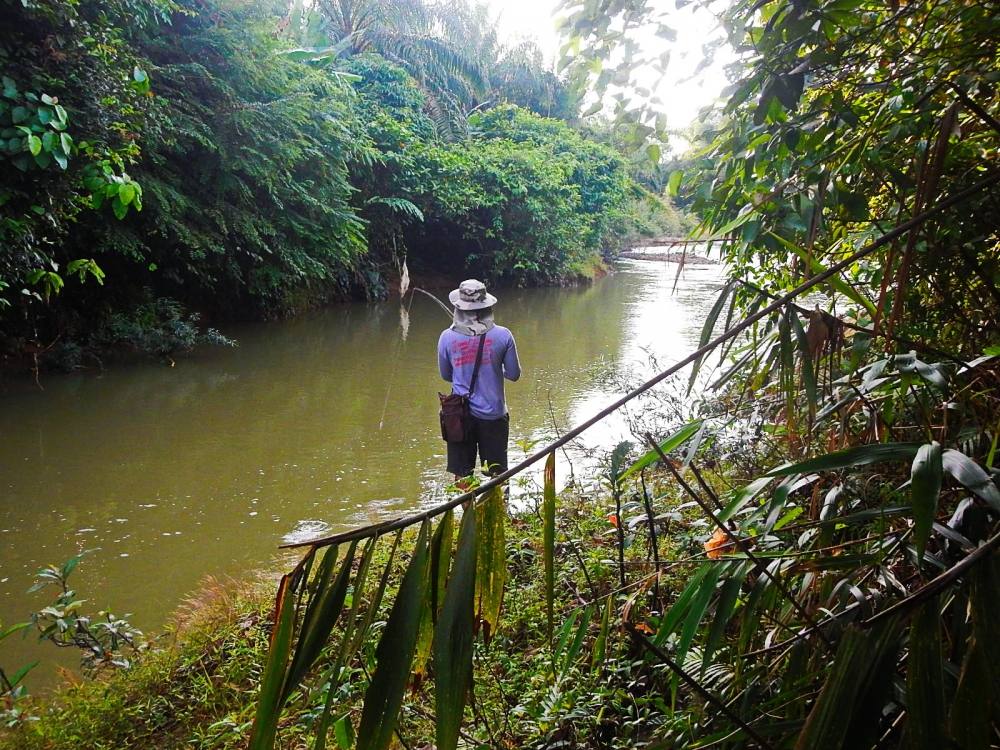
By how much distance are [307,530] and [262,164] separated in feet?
23.0

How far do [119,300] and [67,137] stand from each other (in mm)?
5305

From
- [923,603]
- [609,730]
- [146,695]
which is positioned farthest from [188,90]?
[923,603]

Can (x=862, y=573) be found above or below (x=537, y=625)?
above

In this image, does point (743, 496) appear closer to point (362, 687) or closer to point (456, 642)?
point (456, 642)

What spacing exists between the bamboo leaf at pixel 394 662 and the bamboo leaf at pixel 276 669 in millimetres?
100

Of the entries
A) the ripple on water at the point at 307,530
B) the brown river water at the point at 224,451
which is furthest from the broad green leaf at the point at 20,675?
the ripple on water at the point at 307,530

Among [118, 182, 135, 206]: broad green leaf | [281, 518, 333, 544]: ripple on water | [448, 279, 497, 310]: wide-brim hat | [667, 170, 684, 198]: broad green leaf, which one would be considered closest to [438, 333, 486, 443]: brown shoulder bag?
[448, 279, 497, 310]: wide-brim hat

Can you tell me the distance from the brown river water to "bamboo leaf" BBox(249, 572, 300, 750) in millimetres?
2756

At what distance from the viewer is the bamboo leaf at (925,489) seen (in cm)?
72

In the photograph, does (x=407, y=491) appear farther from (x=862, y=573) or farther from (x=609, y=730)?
(x=862, y=573)

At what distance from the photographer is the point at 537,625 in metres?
2.55

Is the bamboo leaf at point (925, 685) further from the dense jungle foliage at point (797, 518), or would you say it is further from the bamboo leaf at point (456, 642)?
the bamboo leaf at point (456, 642)

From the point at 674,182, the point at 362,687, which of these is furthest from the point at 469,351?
the point at 674,182

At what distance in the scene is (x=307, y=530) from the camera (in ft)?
14.3
